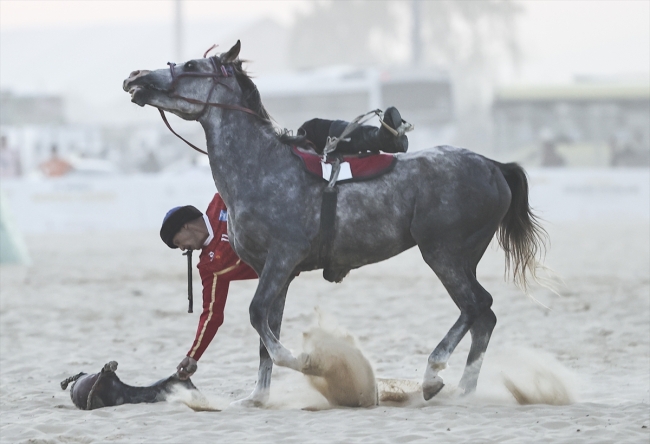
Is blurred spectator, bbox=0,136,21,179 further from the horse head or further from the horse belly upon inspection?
the horse belly

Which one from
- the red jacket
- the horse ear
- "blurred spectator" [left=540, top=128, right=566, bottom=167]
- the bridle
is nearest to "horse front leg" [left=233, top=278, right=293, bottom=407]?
the red jacket

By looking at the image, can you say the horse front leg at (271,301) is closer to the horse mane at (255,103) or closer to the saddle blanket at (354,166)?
the saddle blanket at (354,166)

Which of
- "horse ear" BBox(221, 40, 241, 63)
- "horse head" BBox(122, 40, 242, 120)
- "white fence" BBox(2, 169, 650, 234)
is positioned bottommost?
"white fence" BBox(2, 169, 650, 234)

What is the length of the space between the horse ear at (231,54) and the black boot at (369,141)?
0.66 m

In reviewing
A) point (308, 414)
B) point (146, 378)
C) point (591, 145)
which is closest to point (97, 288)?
point (146, 378)

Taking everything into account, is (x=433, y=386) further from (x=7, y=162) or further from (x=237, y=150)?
(x=7, y=162)

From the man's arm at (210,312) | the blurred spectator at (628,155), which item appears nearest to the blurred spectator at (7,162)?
the blurred spectator at (628,155)

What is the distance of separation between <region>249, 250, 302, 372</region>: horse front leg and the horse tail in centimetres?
132

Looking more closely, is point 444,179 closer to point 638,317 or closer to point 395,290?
point 638,317

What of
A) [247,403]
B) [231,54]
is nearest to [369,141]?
[231,54]

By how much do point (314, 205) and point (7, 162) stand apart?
2007cm

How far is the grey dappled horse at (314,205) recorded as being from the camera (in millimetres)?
5438

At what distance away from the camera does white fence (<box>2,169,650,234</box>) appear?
19.8 metres

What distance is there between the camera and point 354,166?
5535mm
